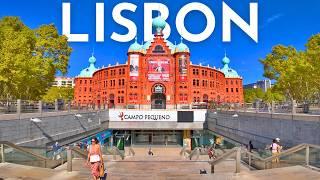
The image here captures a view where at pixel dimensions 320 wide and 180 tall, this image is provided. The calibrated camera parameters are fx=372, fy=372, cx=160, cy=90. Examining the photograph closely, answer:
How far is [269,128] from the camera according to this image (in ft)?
92.6

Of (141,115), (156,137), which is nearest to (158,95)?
(156,137)

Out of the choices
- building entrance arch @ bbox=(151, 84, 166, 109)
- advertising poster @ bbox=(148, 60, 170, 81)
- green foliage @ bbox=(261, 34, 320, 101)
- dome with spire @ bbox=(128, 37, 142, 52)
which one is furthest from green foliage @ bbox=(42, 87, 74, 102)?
green foliage @ bbox=(261, 34, 320, 101)

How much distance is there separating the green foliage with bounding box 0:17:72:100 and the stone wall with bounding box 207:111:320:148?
21504mm

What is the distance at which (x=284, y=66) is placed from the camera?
2275 inches

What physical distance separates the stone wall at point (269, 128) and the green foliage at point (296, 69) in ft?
42.2

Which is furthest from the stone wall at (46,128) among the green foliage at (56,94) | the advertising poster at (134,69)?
the green foliage at (56,94)

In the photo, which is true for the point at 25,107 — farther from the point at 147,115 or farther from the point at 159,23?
the point at 159,23

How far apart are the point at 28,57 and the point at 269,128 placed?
24911 mm

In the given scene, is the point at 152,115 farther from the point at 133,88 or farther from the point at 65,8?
the point at 133,88

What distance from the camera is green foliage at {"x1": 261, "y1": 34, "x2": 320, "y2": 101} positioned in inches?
1860

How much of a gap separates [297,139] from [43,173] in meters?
16.0

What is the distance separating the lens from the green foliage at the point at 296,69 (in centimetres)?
4725

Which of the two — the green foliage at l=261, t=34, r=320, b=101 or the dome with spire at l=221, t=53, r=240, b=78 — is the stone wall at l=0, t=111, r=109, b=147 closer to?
the green foliage at l=261, t=34, r=320, b=101

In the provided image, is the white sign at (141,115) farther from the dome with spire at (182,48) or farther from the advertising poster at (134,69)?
the dome with spire at (182,48)
